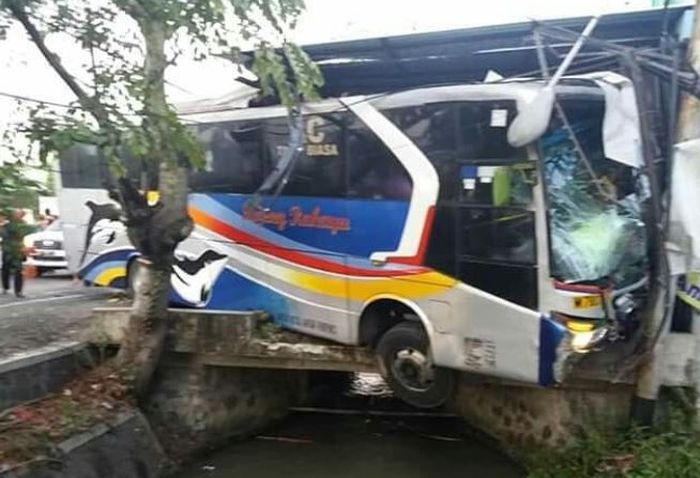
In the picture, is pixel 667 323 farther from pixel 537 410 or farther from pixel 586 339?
pixel 537 410

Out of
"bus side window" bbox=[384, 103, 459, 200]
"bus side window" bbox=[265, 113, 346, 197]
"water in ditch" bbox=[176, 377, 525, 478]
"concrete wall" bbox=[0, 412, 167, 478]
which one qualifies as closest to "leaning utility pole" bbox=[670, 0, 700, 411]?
"bus side window" bbox=[384, 103, 459, 200]

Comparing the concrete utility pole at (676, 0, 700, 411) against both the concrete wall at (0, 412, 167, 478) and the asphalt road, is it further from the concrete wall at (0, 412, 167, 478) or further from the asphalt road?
the asphalt road

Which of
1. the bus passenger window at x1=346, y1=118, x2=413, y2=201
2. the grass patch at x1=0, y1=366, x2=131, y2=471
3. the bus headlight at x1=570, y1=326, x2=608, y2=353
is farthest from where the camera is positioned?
the bus passenger window at x1=346, y1=118, x2=413, y2=201

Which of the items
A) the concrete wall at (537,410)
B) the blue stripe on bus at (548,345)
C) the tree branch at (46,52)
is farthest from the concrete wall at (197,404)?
the blue stripe on bus at (548,345)

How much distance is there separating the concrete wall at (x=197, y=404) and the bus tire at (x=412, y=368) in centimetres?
254

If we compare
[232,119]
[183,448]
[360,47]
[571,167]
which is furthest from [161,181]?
[571,167]

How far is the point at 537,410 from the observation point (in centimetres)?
750

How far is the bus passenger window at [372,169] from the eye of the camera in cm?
705

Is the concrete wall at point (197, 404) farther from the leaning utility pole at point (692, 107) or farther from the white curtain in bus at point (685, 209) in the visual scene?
the leaning utility pole at point (692, 107)

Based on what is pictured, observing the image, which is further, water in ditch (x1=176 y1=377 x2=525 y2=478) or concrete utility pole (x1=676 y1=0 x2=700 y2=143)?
water in ditch (x1=176 y1=377 x2=525 y2=478)

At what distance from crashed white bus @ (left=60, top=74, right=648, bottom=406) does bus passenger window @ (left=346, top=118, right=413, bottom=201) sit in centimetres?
1

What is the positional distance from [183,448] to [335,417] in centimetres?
254

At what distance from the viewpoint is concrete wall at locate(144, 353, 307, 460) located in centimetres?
874

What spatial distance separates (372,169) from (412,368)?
74.8 inches
